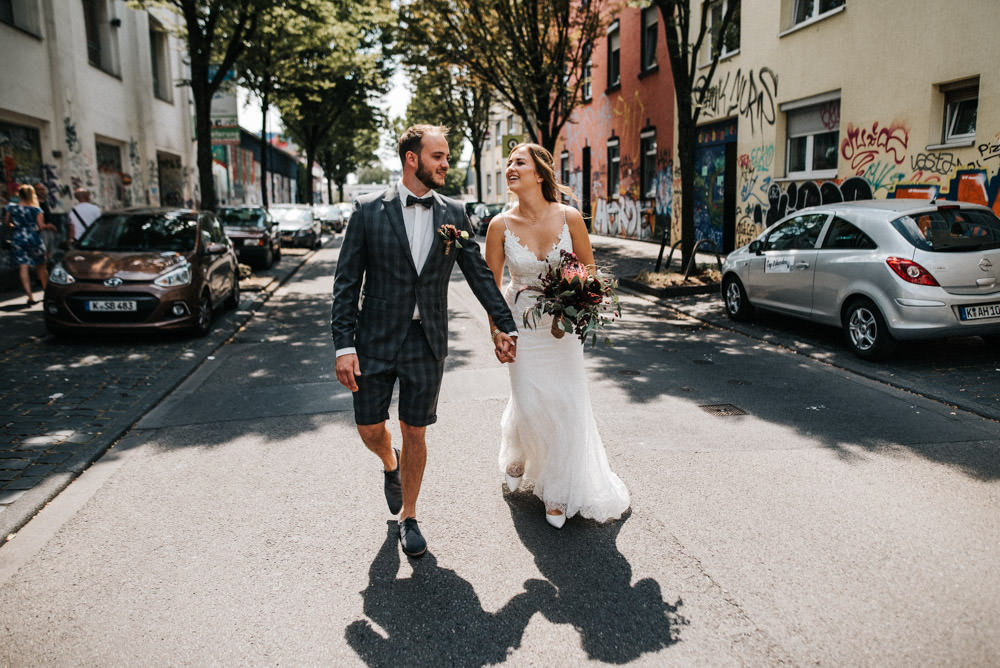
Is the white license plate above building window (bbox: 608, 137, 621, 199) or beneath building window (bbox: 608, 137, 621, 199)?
beneath

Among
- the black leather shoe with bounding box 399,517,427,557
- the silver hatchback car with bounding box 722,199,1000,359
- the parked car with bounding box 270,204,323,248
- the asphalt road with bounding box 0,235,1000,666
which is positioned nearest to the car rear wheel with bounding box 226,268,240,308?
the asphalt road with bounding box 0,235,1000,666

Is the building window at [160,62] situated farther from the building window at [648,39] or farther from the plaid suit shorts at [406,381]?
the plaid suit shorts at [406,381]

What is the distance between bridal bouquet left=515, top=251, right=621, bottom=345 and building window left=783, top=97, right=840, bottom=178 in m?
12.3

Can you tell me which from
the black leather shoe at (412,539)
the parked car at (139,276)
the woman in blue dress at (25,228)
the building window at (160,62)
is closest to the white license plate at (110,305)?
the parked car at (139,276)

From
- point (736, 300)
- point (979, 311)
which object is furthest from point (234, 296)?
point (979, 311)

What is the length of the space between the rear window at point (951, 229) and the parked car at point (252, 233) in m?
14.2

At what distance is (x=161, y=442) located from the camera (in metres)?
5.32

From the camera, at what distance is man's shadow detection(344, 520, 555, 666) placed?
106 inches

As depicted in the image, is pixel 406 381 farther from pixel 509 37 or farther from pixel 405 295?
pixel 509 37

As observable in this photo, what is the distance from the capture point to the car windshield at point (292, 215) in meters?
25.8

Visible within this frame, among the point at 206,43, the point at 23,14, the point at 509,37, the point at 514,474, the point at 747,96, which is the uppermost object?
the point at 509,37

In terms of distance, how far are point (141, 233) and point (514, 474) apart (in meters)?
7.75

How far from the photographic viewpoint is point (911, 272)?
6.99 metres

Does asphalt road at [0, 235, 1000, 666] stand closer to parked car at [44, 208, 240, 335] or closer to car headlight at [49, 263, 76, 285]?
parked car at [44, 208, 240, 335]
